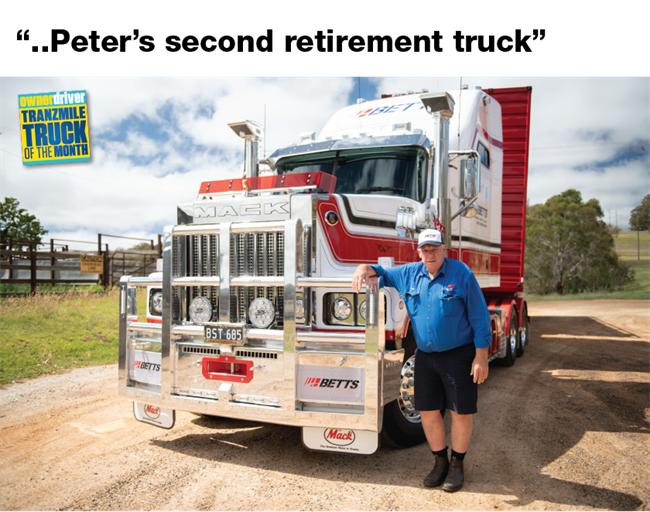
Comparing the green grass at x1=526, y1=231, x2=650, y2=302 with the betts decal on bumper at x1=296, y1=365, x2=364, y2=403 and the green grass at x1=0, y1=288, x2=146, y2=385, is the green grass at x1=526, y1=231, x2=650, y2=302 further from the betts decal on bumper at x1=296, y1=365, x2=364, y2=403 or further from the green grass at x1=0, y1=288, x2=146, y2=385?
the betts decal on bumper at x1=296, y1=365, x2=364, y2=403

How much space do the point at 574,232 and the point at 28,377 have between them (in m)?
31.4

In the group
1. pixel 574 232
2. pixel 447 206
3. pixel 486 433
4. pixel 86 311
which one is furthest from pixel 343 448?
pixel 574 232

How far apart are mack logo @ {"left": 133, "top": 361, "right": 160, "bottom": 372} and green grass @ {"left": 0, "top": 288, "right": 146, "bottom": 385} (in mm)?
3620

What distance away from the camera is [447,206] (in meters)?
4.92

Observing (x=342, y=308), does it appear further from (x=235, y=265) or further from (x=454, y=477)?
(x=454, y=477)

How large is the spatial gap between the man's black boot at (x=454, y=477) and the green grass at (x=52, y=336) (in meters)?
6.04

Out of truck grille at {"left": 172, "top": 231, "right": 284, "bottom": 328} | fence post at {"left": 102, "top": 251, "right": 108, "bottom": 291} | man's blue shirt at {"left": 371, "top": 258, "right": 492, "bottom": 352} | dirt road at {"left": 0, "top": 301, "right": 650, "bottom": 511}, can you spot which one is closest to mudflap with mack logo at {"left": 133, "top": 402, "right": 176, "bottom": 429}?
dirt road at {"left": 0, "top": 301, "right": 650, "bottom": 511}

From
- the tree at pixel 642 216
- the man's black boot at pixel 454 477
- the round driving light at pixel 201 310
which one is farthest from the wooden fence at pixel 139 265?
the tree at pixel 642 216

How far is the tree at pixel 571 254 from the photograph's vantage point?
29969 millimetres

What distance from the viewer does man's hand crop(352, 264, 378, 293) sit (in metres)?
3.41

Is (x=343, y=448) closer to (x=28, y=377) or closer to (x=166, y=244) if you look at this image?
(x=166, y=244)

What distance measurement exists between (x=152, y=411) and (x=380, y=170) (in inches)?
130
